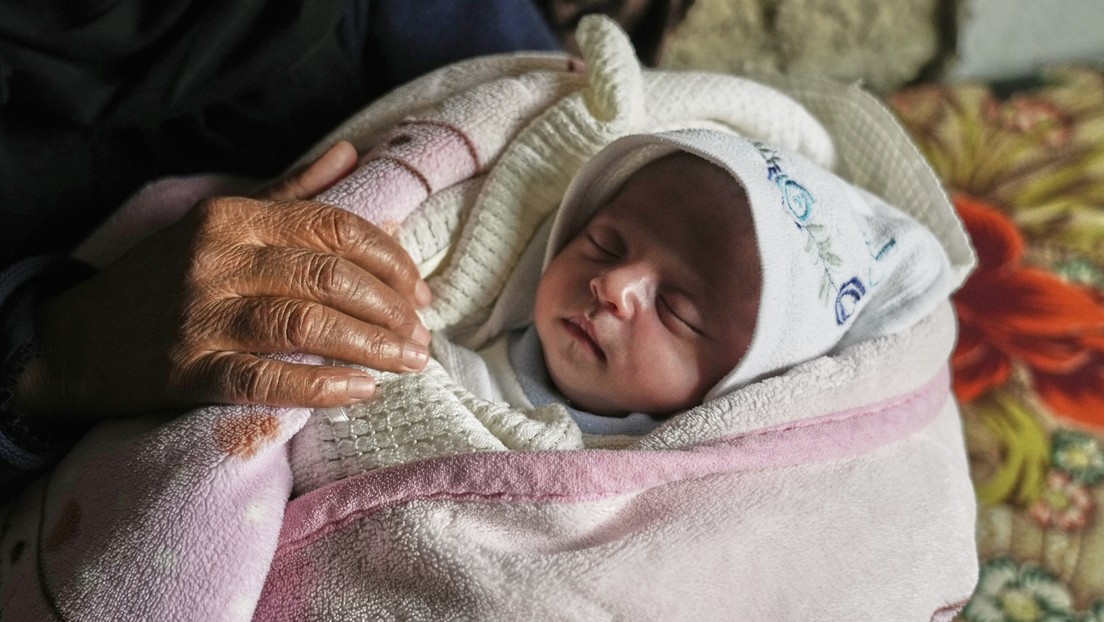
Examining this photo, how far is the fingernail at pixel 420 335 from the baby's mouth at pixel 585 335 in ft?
0.50

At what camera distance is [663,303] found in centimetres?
95

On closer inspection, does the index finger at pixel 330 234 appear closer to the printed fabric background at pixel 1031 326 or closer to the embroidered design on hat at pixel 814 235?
the embroidered design on hat at pixel 814 235

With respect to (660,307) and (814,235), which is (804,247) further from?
(660,307)

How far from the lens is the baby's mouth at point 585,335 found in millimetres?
947

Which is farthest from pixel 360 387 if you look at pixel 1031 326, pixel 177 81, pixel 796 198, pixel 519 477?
pixel 1031 326

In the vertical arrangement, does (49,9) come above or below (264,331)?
above

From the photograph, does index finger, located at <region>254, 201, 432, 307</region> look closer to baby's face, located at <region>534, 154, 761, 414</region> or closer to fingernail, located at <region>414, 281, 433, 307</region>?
fingernail, located at <region>414, 281, 433, 307</region>

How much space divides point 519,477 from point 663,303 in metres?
0.27

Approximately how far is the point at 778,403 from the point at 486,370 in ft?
1.06

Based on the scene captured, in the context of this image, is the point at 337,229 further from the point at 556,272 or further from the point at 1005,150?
the point at 1005,150

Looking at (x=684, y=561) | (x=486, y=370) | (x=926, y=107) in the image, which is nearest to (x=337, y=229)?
(x=486, y=370)

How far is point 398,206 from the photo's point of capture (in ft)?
3.20

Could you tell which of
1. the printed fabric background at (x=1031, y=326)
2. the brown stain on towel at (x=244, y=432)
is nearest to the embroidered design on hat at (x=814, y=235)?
the printed fabric background at (x=1031, y=326)

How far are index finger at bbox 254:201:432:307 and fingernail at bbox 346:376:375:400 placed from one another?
0.39 feet
